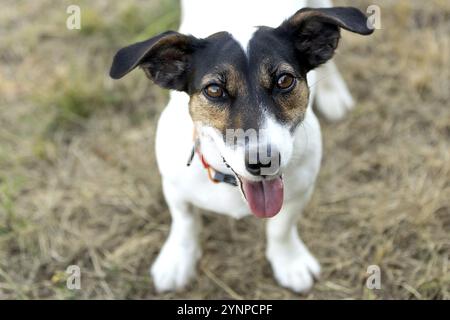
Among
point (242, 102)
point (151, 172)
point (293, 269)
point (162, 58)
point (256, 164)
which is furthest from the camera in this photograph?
point (151, 172)

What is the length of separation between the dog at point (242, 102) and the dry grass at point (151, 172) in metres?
0.52

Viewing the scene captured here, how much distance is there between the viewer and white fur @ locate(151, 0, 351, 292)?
3.35 m

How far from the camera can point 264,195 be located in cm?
319

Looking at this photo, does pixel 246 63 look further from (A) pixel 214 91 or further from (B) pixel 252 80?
(A) pixel 214 91

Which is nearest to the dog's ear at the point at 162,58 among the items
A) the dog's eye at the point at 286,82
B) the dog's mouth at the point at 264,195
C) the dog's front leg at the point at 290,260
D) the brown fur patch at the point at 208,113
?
the brown fur patch at the point at 208,113

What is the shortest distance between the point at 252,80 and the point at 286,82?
0.18 metres

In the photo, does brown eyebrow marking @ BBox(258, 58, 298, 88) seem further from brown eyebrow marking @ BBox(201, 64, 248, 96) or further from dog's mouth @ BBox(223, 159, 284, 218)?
dog's mouth @ BBox(223, 159, 284, 218)

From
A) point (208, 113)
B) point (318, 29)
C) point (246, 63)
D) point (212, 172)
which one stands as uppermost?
point (318, 29)

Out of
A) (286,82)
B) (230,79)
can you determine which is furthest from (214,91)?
(286,82)

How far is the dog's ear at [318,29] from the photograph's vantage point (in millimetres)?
3023

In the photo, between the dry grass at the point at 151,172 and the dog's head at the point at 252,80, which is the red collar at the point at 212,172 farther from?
the dry grass at the point at 151,172

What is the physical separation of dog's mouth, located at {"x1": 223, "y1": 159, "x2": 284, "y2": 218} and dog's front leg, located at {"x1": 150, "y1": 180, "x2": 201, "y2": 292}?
0.87 metres
